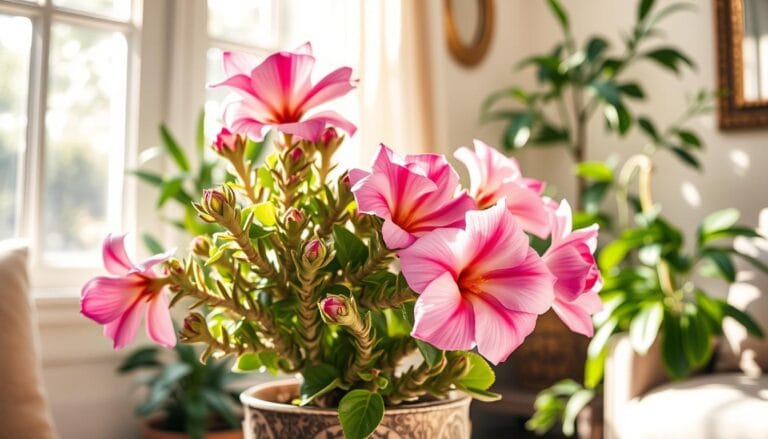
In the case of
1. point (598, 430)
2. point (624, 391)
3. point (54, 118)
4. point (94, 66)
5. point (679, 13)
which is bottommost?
→ point (598, 430)

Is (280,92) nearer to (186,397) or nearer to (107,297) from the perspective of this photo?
(107,297)

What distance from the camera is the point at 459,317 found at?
0.51 meters

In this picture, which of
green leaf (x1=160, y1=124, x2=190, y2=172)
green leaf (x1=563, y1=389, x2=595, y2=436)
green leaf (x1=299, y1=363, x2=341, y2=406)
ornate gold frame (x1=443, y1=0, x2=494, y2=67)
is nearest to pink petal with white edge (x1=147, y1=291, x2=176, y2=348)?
green leaf (x1=299, y1=363, x2=341, y2=406)

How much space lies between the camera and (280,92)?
63 centimetres

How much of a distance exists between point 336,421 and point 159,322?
0.54 ft

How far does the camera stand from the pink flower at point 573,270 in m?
0.57

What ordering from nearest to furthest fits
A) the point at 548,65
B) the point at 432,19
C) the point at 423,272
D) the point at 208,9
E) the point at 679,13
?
1. the point at 423,272
2. the point at 208,9
3. the point at 432,19
4. the point at 548,65
5. the point at 679,13

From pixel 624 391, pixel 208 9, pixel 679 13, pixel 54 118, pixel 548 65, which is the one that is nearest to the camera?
pixel 624 391

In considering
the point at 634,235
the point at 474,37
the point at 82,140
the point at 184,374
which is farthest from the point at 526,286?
the point at 474,37

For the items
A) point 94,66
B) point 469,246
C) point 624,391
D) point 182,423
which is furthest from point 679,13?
point 469,246

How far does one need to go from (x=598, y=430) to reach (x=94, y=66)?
1951mm

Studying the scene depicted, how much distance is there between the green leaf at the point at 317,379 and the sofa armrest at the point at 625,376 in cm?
176

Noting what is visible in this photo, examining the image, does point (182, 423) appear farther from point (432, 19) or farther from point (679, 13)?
point (679, 13)

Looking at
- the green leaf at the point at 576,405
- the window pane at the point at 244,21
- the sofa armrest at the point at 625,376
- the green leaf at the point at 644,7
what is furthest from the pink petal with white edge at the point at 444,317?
the green leaf at the point at 644,7
